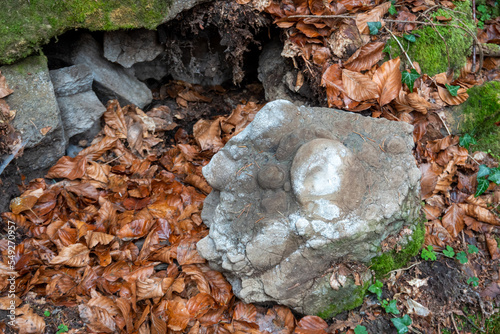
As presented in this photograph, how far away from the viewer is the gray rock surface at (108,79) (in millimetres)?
3410

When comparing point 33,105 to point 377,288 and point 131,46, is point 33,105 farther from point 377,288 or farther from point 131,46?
point 377,288

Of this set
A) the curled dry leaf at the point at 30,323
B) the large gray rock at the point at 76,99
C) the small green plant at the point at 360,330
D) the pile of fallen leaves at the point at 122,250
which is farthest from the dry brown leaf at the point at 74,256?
the small green plant at the point at 360,330

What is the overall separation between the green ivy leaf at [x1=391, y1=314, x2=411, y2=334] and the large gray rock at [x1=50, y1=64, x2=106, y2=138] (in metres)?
3.10

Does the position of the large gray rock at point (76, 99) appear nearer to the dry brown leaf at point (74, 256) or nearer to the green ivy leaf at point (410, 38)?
the dry brown leaf at point (74, 256)

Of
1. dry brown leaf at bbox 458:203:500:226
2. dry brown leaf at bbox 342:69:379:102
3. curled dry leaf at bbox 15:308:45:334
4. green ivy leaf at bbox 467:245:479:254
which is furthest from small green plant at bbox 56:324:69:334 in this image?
dry brown leaf at bbox 458:203:500:226

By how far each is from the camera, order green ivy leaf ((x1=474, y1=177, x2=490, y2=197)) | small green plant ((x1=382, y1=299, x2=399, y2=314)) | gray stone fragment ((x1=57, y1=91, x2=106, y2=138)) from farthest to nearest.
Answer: gray stone fragment ((x1=57, y1=91, x2=106, y2=138))
green ivy leaf ((x1=474, y1=177, x2=490, y2=197))
small green plant ((x1=382, y1=299, x2=399, y2=314))

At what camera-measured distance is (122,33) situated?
3391mm

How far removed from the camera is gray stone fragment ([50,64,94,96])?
3.23 meters

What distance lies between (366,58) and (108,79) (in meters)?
2.51

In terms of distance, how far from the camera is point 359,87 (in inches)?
117

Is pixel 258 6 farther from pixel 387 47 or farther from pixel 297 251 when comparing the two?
pixel 297 251

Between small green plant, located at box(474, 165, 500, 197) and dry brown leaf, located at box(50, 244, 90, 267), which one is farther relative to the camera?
small green plant, located at box(474, 165, 500, 197)

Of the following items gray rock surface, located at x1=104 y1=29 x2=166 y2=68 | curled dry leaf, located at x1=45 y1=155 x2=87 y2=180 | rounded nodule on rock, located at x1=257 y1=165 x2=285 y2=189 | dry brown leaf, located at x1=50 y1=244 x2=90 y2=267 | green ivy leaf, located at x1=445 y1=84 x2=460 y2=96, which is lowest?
dry brown leaf, located at x1=50 y1=244 x2=90 y2=267

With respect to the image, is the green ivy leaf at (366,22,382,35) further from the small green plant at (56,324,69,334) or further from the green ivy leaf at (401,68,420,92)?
the small green plant at (56,324,69,334)
